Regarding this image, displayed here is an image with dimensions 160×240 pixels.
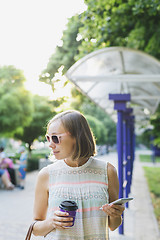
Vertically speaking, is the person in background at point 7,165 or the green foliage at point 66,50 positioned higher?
the green foliage at point 66,50

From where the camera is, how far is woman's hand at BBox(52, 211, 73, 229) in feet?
5.23

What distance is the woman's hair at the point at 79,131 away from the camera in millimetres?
1800

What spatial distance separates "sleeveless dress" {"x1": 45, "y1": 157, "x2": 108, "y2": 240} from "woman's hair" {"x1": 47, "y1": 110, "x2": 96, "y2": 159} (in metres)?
0.10

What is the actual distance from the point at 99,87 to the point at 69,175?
4.49m

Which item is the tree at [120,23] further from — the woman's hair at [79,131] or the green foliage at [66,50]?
the woman's hair at [79,131]

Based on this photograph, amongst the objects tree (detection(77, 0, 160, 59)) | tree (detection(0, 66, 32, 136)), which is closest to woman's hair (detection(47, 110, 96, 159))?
tree (detection(77, 0, 160, 59))

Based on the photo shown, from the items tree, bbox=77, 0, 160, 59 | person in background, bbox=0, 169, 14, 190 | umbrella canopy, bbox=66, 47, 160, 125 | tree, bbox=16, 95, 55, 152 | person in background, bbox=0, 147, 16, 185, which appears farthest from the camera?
tree, bbox=16, 95, 55, 152

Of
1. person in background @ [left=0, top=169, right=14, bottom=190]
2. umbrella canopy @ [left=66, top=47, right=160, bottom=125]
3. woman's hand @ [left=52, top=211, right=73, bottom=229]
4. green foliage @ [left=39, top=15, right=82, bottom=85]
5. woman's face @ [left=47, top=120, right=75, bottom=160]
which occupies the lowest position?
person in background @ [left=0, top=169, right=14, bottom=190]

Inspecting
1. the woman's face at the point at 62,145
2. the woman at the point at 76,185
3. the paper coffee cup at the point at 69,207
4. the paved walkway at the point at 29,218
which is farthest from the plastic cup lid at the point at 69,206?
the paved walkway at the point at 29,218

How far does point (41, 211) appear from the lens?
183 cm

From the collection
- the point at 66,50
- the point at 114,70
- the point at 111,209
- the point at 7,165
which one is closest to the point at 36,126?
the point at 7,165

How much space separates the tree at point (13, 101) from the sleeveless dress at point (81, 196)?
53.1ft

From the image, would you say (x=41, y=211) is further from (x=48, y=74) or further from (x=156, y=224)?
(x=48, y=74)

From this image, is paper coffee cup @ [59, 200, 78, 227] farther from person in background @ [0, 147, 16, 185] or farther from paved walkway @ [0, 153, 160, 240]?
person in background @ [0, 147, 16, 185]
